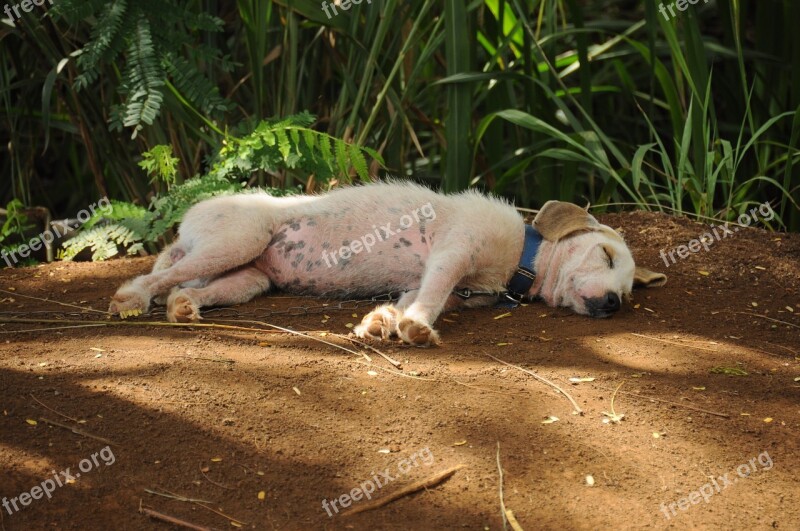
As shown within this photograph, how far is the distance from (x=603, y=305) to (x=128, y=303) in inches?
90.2

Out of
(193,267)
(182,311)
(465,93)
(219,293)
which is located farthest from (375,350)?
(465,93)

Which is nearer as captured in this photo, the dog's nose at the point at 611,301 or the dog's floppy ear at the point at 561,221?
the dog's nose at the point at 611,301

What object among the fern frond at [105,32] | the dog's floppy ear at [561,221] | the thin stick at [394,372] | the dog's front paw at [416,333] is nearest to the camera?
the thin stick at [394,372]

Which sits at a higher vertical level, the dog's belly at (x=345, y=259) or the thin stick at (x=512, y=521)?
the dog's belly at (x=345, y=259)

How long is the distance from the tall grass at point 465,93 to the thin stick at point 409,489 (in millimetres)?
3043

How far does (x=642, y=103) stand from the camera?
8.40m

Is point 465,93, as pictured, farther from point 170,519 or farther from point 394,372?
point 170,519

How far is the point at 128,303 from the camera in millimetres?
4398

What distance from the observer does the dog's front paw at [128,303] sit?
14.3ft

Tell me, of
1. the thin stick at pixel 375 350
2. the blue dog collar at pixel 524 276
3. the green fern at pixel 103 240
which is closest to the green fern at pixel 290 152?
the green fern at pixel 103 240

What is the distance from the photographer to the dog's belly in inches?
191

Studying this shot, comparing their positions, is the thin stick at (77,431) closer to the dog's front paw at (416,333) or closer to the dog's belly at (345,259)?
the dog's front paw at (416,333)

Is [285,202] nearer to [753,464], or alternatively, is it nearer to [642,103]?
[753,464]

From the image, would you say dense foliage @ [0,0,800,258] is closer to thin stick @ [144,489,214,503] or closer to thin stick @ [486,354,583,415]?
thin stick @ [486,354,583,415]
